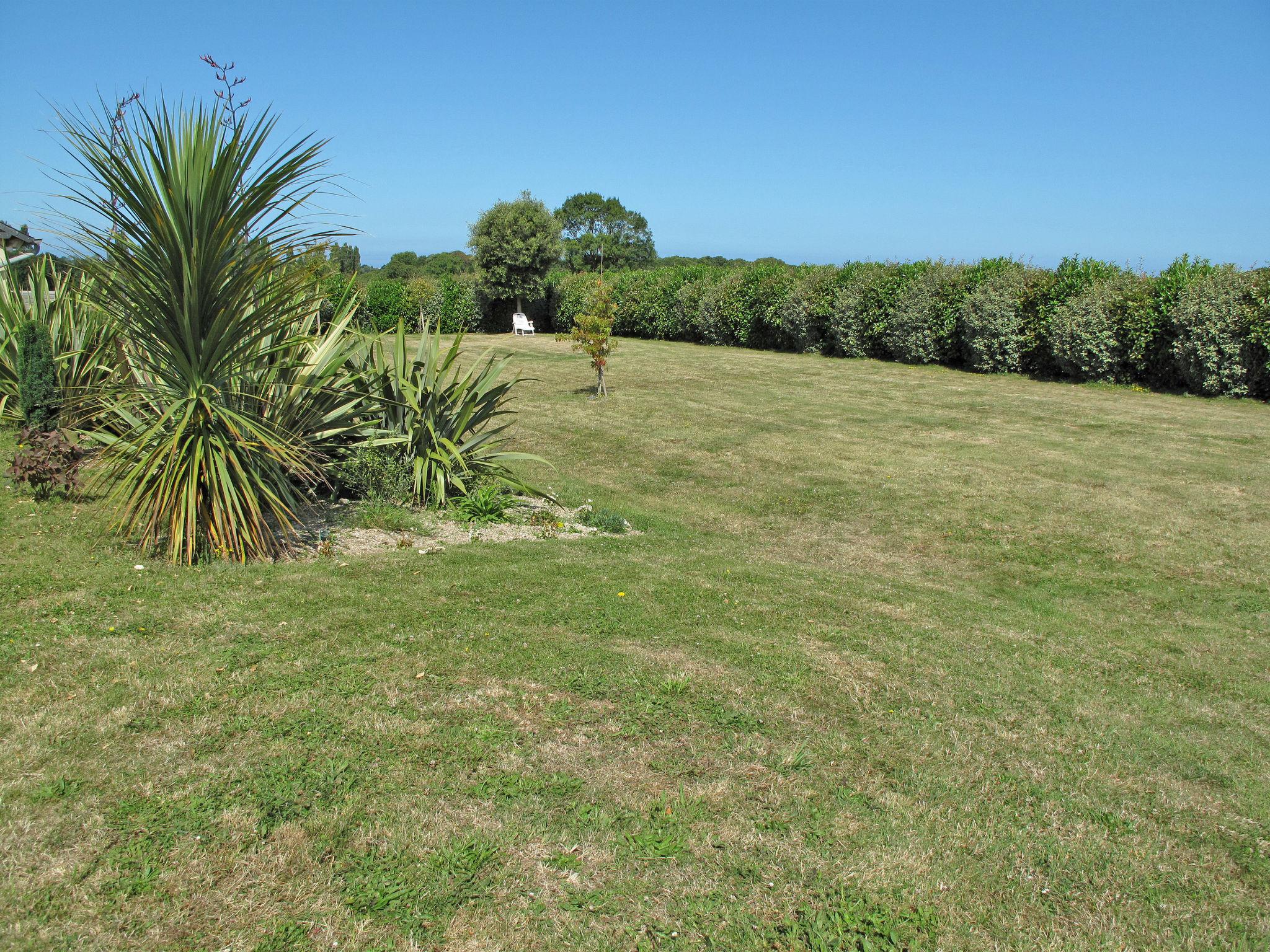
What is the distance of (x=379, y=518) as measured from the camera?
7480 mm

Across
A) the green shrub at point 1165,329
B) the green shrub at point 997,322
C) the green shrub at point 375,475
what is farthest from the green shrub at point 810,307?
the green shrub at point 375,475

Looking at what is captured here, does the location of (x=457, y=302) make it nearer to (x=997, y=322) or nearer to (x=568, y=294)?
(x=568, y=294)

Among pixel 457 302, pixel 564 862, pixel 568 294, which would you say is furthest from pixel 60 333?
pixel 568 294

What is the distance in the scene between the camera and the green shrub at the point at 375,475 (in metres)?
7.81

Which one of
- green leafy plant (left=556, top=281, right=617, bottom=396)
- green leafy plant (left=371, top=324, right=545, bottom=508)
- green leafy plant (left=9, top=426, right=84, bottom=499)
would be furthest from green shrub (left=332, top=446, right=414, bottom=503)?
green leafy plant (left=556, top=281, right=617, bottom=396)

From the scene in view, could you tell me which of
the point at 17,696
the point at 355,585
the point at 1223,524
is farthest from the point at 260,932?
the point at 1223,524

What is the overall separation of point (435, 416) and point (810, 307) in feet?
63.0

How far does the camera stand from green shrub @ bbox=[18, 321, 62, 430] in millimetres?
8016

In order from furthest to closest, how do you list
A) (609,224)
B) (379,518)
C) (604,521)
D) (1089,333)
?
(609,224), (1089,333), (604,521), (379,518)

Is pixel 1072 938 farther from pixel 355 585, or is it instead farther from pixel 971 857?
pixel 355 585

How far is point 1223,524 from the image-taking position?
9.87m

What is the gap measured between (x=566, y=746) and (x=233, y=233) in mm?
4282

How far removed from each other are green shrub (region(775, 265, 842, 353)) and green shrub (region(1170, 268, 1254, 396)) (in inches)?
375

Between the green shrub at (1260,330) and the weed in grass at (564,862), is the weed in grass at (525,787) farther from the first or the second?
the green shrub at (1260,330)
